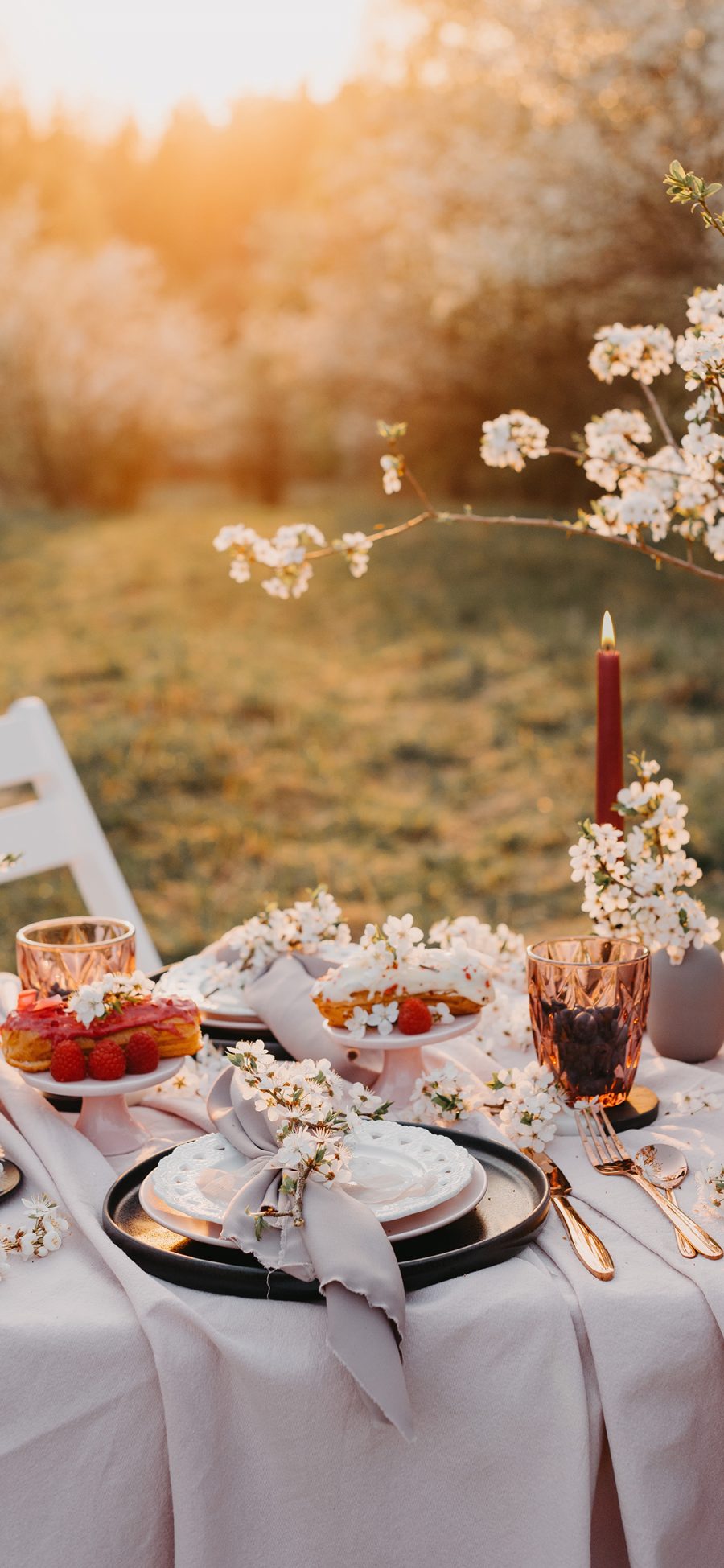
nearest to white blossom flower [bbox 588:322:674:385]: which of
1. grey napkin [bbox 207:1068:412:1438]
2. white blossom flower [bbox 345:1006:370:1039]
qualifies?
white blossom flower [bbox 345:1006:370:1039]

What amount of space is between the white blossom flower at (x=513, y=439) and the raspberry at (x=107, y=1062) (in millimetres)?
741

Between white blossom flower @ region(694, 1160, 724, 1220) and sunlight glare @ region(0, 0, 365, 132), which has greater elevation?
sunlight glare @ region(0, 0, 365, 132)

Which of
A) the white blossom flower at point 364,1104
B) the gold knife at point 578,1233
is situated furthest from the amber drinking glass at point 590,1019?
the white blossom flower at point 364,1104

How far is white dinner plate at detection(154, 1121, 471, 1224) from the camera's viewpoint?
3.24 feet

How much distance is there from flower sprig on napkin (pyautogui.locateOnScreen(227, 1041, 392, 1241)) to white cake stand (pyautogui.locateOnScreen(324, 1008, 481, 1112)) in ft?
0.62

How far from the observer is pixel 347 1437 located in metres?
0.87

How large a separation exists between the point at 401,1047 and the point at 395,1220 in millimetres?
260

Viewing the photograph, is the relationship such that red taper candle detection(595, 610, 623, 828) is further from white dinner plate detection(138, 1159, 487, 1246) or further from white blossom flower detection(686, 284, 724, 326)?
white dinner plate detection(138, 1159, 487, 1246)

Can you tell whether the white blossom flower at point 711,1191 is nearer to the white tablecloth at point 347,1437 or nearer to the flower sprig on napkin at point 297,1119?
the white tablecloth at point 347,1437

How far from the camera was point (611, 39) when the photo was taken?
7324mm

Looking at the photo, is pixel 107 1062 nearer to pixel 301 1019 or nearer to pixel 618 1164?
pixel 301 1019

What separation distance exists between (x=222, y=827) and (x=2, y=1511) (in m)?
5.20

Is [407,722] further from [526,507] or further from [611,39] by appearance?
Answer: [611,39]

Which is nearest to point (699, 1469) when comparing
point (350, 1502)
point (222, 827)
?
point (350, 1502)
